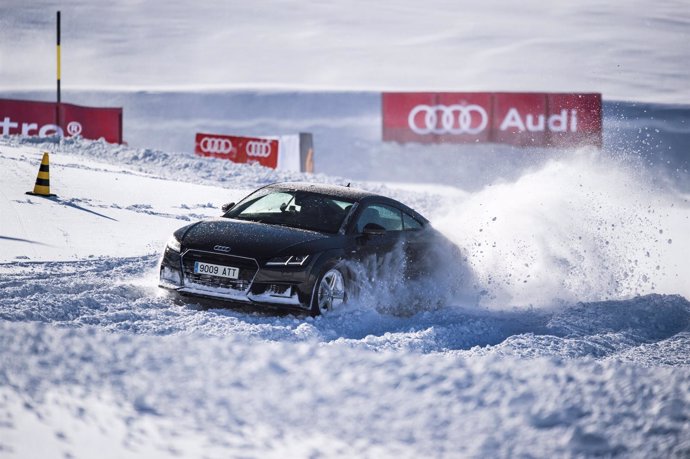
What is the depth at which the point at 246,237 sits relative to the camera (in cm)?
899

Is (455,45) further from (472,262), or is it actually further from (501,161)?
(472,262)

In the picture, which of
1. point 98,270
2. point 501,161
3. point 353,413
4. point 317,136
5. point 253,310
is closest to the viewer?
point 353,413

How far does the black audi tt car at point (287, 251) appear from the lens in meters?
8.60

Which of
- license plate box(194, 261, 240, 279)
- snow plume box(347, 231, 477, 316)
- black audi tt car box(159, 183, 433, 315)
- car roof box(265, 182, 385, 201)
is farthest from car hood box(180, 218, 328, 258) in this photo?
car roof box(265, 182, 385, 201)

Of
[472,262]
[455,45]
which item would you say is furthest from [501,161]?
[455,45]

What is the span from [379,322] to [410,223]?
2.21 m

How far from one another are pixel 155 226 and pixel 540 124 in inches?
598

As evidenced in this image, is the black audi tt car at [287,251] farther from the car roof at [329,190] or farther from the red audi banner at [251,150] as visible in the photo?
the red audi banner at [251,150]

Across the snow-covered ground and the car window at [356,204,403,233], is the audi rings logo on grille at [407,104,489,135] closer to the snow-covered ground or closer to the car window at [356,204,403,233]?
the snow-covered ground

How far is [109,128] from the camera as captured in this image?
2683 cm

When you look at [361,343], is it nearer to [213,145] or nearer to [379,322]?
[379,322]

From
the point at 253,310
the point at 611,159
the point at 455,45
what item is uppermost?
the point at 455,45

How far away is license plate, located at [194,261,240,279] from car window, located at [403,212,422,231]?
7.69ft

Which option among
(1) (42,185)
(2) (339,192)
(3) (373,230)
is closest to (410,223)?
(2) (339,192)
